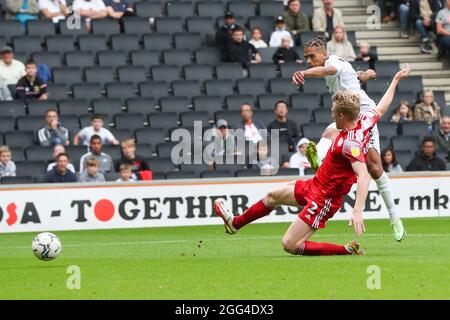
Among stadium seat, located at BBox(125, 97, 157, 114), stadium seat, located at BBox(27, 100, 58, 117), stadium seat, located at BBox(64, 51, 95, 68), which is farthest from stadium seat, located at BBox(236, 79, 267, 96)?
stadium seat, located at BBox(27, 100, 58, 117)

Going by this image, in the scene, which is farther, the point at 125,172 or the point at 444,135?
the point at 444,135

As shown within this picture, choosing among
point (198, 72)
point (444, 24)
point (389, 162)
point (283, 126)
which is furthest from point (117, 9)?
point (389, 162)

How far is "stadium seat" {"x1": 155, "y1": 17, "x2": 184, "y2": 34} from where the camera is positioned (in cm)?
2547

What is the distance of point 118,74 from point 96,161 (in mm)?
3968

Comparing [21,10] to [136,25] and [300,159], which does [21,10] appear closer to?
[136,25]

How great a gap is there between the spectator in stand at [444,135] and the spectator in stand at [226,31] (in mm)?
4390

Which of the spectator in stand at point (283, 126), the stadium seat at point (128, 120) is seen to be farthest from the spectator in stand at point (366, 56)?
the stadium seat at point (128, 120)

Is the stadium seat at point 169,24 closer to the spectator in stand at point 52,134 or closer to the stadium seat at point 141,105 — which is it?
the stadium seat at point 141,105

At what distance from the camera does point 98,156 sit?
2156 cm

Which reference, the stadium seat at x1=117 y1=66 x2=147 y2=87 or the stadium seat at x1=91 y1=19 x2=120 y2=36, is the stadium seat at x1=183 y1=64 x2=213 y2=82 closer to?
the stadium seat at x1=117 y1=66 x2=147 y2=87

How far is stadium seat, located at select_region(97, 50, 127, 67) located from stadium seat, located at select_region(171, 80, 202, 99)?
3.81 feet

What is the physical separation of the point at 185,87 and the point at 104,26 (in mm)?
2250

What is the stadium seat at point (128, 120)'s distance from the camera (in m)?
23.2

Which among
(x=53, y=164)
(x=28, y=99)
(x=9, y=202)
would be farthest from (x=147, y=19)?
(x=9, y=202)
